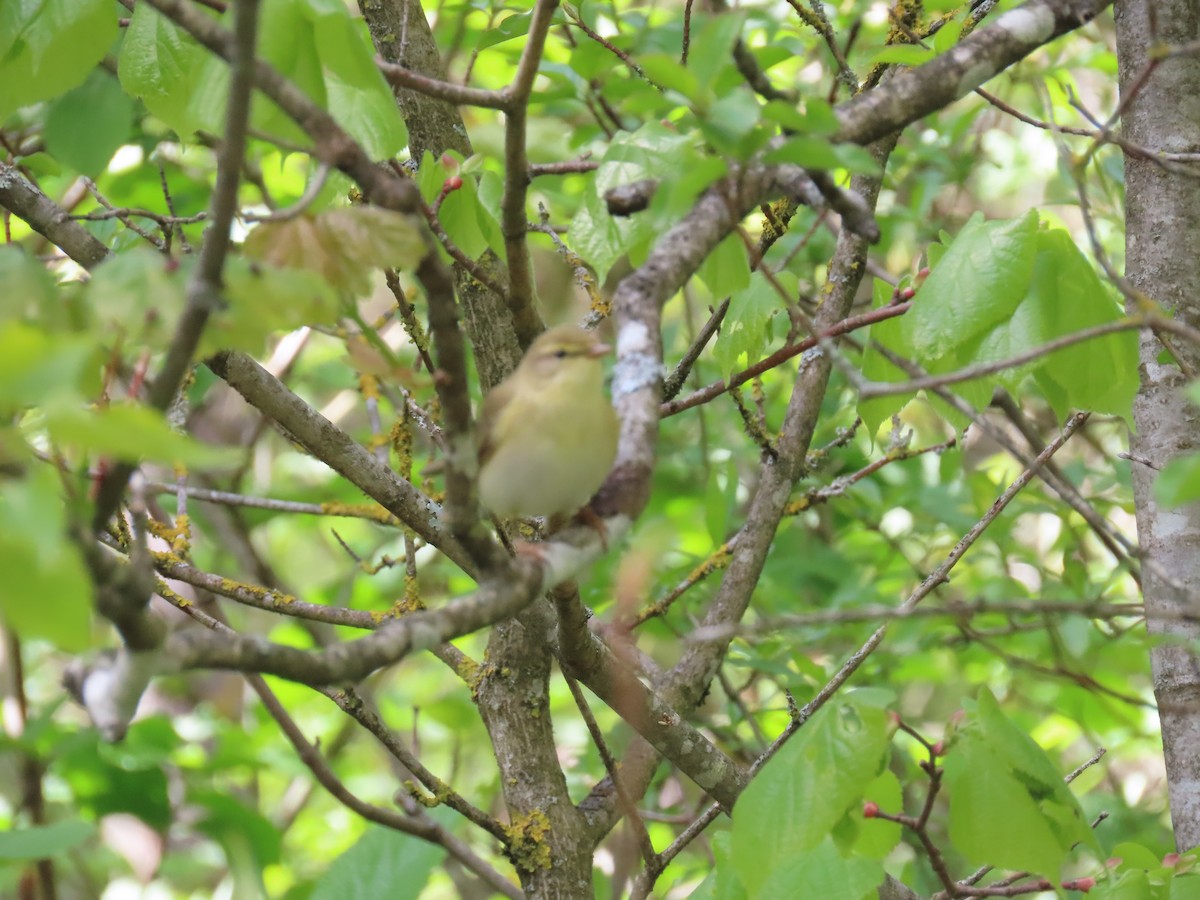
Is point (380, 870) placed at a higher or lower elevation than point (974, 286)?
lower

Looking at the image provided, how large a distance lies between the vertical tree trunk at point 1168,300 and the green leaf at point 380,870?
1.78 metres

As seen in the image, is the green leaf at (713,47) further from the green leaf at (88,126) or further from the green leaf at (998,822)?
the green leaf at (88,126)

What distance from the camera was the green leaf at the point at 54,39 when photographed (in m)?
1.82

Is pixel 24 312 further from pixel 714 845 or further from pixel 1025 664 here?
pixel 1025 664

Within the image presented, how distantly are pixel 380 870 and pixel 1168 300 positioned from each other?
224 centimetres

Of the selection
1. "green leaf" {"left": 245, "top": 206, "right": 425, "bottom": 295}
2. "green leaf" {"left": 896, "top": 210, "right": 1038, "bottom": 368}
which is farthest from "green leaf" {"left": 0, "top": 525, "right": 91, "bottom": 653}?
"green leaf" {"left": 896, "top": 210, "right": 1038, "bottom": 368}

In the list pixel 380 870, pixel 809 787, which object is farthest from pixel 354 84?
pixel 380 870

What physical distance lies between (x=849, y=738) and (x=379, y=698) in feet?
17.4

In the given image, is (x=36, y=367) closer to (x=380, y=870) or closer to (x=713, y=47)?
(x=713, y=47)

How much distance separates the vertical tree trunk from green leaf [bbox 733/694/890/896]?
1324 mm

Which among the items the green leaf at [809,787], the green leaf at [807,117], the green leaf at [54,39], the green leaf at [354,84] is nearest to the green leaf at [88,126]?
the green leaf at [54,39]

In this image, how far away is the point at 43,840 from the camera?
1.85m

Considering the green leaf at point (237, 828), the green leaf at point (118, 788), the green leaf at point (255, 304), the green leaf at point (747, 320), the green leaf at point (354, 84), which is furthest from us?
the green leaf at point (118, 788)

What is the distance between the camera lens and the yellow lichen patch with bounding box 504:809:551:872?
271 centimetres
